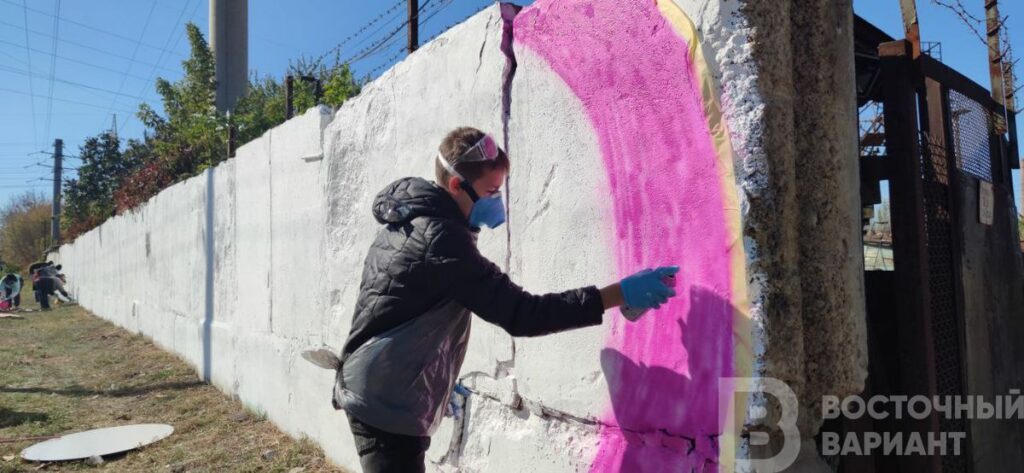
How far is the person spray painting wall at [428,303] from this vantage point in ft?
5.39

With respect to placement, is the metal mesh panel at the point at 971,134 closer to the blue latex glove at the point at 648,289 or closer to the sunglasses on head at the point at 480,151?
the blue latex glove at the point at 648,289

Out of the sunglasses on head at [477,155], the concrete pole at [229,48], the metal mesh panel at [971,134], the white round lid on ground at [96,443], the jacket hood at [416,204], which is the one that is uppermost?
the concrete pole at [229,48]

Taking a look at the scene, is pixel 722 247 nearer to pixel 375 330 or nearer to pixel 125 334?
pixel 375 330

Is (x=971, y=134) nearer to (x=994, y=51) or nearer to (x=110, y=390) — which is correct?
(x=994, y=51)

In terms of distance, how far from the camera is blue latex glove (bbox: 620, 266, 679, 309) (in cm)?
157

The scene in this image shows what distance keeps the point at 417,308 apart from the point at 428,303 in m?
0.03

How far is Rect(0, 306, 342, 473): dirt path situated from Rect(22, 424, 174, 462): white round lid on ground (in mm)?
73

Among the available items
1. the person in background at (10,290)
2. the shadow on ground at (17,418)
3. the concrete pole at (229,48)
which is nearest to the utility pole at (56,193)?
the person in background at (10,290)

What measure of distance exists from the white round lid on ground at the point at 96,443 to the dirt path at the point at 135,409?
0.24 feet

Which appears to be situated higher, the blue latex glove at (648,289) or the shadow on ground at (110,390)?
the blue latex glove at (648,289)

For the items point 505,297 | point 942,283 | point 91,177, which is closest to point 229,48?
point 91,177

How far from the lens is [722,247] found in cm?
162

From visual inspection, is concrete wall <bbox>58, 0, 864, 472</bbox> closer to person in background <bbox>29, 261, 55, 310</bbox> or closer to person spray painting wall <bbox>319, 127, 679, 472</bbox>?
person spray painting wall <bbox>319, 127, 679, 472</bbox>

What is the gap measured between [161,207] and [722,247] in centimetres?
891
